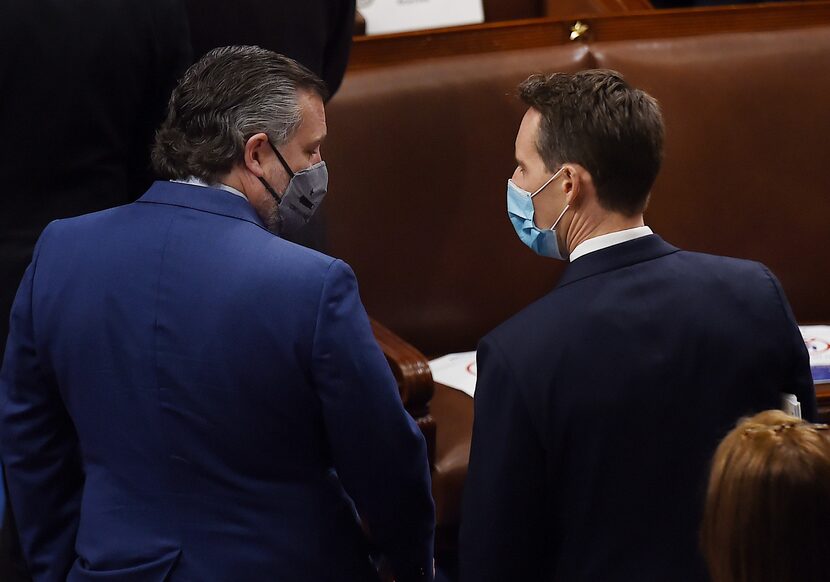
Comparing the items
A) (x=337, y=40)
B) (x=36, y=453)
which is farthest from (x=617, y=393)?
(x=337, y=40)

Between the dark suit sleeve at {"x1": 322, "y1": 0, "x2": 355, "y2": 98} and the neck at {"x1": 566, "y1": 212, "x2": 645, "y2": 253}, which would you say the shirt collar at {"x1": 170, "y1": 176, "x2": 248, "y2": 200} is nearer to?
the neck at {"x1": 566, "y1": 212, "x2": 645, "y2": 253}

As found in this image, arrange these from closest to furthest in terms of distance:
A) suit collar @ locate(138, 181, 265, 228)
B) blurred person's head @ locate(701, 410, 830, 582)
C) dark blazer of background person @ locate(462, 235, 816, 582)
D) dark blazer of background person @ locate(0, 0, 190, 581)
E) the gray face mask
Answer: blurred person's head @ locate(701, 410, 830, 582)
dark blazer of background person @ locate(462, 235, 816, 582)
suit collar @ locate(138, 181, 265, 228)
the gray face mask
dark blazer of background person @ locate(0, 0, 190, 581)

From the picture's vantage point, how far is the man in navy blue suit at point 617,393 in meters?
1.57

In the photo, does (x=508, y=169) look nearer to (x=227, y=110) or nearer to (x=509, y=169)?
(x=509, y=169)

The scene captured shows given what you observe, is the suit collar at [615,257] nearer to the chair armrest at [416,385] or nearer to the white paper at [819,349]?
the chair armrest at [416,385]

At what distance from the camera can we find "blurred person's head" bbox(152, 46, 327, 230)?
1707 millimetres

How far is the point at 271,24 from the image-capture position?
225 cm

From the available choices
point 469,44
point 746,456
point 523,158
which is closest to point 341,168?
point 469,44

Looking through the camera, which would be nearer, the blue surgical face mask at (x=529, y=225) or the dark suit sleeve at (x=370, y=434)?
the dark suit sleeve at (x=370, y=434)

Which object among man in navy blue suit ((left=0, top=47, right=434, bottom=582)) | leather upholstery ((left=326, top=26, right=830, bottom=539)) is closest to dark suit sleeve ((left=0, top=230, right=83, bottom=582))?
man in navy blue suit ((left=0, top=47, right=434, bottom=582))

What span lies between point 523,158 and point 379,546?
1.99ft

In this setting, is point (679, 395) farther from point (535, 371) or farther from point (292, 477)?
point (292, 477)

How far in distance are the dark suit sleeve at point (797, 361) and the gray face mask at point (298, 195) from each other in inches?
25.8

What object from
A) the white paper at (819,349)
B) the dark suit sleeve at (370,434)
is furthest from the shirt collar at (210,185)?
the white paper at (819,349)
